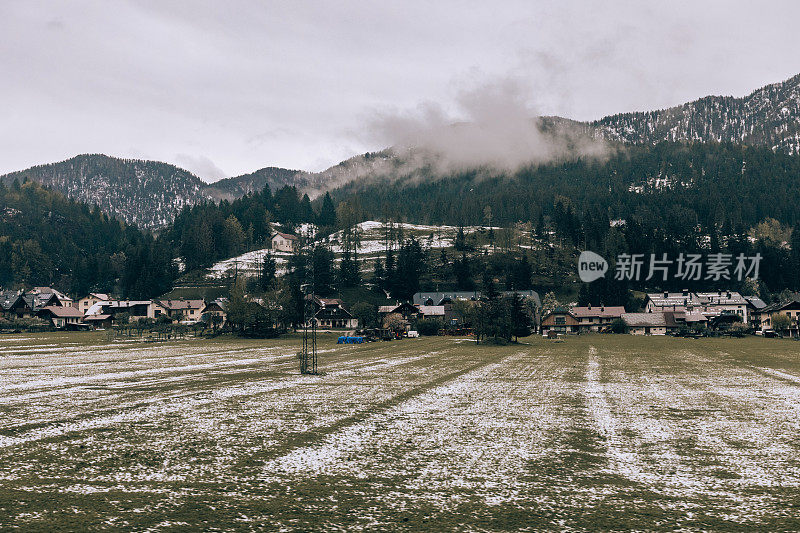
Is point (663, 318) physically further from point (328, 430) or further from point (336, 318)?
point (328, 430)

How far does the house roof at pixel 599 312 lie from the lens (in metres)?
182

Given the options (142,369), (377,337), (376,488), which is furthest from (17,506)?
(377,337)

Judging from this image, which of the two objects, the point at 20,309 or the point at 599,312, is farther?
the point at 599,312

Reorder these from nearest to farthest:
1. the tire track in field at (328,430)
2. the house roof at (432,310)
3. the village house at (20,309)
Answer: the tire track in field at (328,430) → the village house at (20,309) → the house roof at (432,310)

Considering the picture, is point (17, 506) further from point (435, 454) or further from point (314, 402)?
point (314, 402)

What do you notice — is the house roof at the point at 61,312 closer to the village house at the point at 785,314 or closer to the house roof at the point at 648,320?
the house roof at the point at 648,320

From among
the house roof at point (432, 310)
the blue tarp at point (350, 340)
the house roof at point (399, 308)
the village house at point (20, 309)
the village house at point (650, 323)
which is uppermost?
the village house at point (20, 309)

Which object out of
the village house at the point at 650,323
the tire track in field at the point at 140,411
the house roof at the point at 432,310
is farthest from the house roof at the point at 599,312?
the tire track in field at the point at 140,411

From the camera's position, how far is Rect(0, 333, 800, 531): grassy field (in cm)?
1147

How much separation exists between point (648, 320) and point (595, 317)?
18077 millimetres

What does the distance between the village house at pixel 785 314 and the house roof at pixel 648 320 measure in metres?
25.3

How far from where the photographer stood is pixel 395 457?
1639 centimetres

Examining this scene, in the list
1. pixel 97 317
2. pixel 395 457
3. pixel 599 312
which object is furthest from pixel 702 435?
pixel 97 317

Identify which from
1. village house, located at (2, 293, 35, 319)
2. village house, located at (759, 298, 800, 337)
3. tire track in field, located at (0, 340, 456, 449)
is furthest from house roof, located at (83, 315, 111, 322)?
village house, located at (759, 298, 800, 337)
